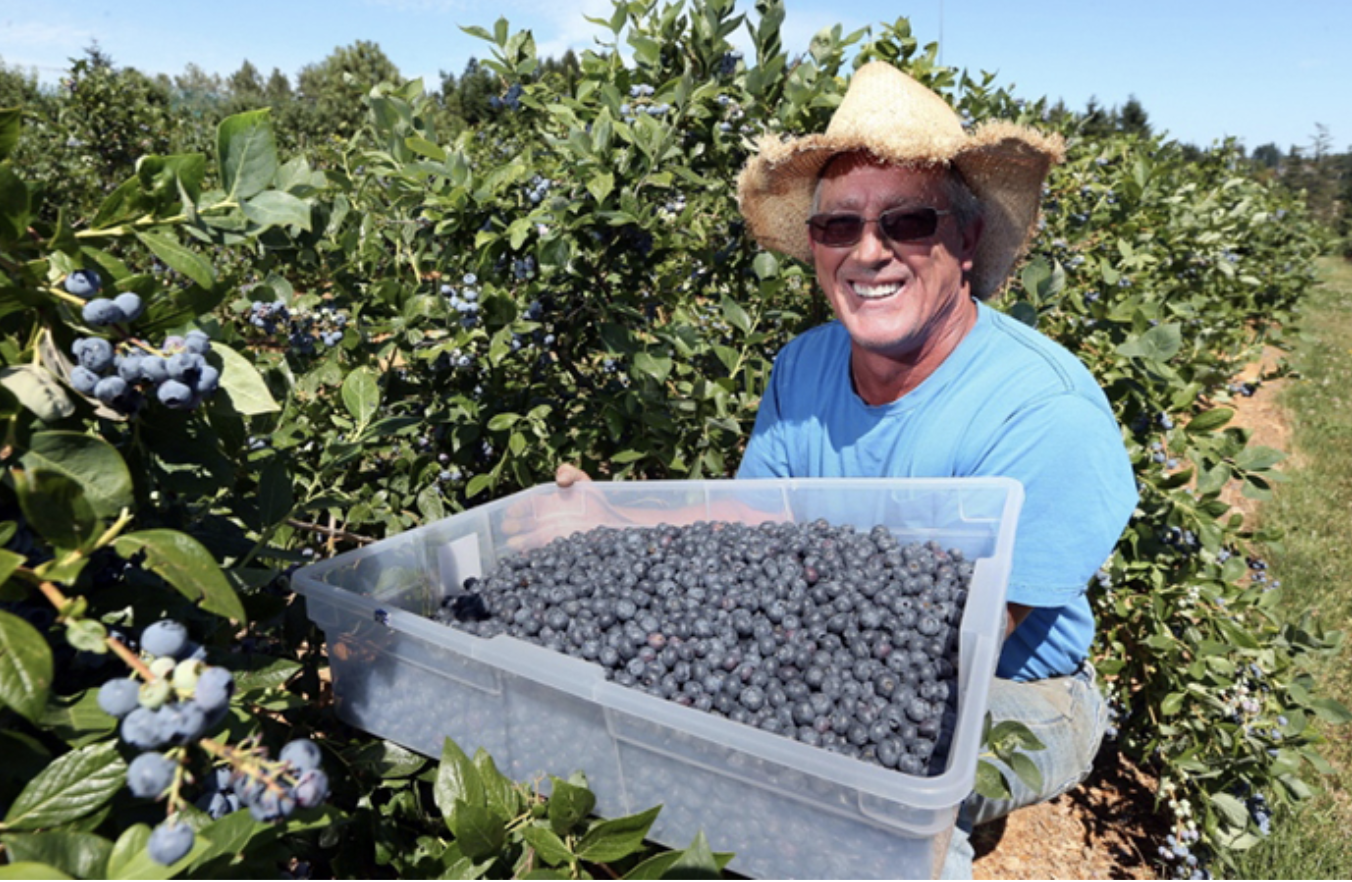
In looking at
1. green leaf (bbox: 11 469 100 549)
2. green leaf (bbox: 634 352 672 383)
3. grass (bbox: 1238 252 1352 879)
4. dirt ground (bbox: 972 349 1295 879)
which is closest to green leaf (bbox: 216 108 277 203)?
green leaf (bbox: 11 469 100 549)

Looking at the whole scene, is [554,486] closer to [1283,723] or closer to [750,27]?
[750,27]

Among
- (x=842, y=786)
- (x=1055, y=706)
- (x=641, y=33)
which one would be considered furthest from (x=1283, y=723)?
(x=641, y=33)

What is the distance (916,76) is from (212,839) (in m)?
2.52

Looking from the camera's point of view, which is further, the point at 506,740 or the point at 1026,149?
the point at 1026,149

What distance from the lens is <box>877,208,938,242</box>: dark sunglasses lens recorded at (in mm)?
1777

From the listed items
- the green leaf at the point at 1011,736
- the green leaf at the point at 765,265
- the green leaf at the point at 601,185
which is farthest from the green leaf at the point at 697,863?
the green leaf at the point at 765,265

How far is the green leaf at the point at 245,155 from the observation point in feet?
2.76

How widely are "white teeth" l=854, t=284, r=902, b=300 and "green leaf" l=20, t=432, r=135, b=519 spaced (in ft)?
4.94

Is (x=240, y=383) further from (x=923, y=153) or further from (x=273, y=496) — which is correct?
(x=923, y=153)

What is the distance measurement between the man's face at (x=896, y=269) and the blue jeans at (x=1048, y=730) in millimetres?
734

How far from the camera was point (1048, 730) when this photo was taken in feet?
5.58

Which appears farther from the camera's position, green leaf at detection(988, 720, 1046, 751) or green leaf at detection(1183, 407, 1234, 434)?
green leaf at detection(1183, 407, 1234, 434)

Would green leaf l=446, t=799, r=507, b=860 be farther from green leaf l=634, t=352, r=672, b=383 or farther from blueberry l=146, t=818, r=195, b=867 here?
green leaf l=634, t=352, r=672, b=383

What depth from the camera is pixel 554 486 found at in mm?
1715
